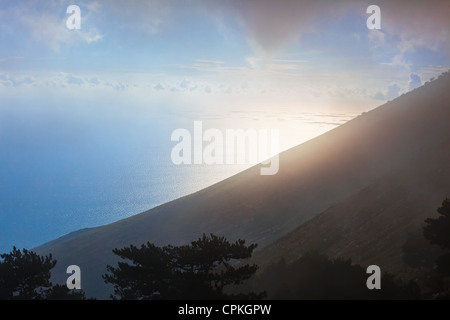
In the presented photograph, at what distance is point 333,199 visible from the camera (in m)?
53.6

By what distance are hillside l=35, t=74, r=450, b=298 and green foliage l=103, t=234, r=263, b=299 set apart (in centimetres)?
1232

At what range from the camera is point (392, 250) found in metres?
27.2

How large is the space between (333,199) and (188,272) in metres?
37.9

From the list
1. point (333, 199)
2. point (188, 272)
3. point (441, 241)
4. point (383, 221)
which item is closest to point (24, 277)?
point (188, 272)

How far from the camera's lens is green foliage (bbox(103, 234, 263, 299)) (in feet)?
60.2

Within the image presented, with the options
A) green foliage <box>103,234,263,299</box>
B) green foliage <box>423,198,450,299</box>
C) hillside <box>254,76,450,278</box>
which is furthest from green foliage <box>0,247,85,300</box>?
green foliage <box>423,198,450,299</box>

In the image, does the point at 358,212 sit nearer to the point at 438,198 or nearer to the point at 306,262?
the point at 438,198

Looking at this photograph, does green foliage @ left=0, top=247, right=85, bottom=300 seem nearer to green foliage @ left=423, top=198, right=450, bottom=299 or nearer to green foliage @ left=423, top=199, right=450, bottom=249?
green foliage @ left=423, top=198, right=450, bottom=299

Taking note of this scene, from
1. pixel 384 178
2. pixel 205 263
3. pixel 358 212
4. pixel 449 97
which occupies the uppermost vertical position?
pixel 449 97

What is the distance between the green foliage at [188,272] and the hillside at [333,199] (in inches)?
485

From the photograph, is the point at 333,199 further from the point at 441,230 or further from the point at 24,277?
the point at 24,277

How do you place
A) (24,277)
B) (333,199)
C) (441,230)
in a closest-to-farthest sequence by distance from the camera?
(441,230) < (24,277) < (333,199)

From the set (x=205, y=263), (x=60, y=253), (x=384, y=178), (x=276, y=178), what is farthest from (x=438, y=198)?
(x=60, y=253)
